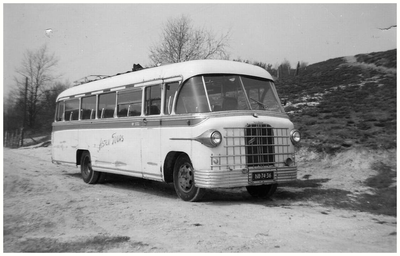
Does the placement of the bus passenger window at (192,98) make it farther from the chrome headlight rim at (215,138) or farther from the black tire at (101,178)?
the black tire at (101,178)

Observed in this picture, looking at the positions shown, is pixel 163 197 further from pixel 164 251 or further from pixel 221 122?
pixel 164 251

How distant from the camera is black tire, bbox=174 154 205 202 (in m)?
8.62

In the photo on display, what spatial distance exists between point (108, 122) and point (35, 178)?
3.47 m

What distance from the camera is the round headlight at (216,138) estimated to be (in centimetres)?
804

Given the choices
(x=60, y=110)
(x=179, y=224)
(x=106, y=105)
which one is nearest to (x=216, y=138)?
(x=179, y=224)

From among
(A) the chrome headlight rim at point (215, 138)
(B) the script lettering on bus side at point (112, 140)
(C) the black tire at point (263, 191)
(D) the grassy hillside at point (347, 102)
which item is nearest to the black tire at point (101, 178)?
(B) the script lettering on bus side at point (112, 140)

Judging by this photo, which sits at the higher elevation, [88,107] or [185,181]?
[88,107]

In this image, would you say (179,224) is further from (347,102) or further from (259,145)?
(347,102)

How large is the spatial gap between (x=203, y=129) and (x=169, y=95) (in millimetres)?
1400

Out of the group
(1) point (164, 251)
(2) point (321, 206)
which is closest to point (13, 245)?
(1) point (164, 251)

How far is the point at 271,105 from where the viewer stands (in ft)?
30.4

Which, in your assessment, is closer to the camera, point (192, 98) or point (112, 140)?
point (192, 98)

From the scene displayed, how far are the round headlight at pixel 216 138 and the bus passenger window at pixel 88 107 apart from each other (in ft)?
16.8

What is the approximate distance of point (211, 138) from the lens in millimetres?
8023
